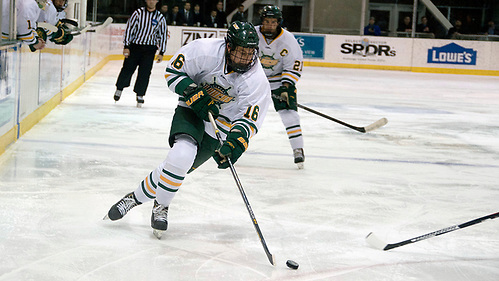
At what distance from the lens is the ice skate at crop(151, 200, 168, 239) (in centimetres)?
295

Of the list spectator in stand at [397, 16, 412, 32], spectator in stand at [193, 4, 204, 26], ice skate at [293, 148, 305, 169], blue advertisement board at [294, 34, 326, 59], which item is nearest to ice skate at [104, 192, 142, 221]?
ice skate at [293, 148, 305, 169]

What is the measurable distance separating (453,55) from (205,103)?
1267cm

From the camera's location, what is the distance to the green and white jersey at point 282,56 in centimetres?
491

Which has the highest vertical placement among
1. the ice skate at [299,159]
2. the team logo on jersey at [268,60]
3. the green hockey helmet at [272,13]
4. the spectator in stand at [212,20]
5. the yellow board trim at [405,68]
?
the spectator in stand at [212,20]

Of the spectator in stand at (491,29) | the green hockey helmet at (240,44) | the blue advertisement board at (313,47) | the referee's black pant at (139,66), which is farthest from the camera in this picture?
the spectator in stand at (491,29)

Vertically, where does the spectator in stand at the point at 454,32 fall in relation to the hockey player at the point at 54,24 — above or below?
above

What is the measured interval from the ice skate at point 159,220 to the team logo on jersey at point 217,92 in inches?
20.8

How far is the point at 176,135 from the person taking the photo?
2.93 meters

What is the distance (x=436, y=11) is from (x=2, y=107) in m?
13.9

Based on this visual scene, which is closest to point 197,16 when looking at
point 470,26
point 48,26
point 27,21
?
point 470,26

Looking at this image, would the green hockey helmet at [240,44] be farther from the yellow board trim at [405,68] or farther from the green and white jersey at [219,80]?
the yellow board trim at [405,68]

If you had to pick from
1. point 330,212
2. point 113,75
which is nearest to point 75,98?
point 113,75

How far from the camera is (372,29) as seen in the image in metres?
14.9

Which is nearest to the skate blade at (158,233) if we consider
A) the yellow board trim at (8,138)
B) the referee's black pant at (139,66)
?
the yellow board trim at (8,138)
